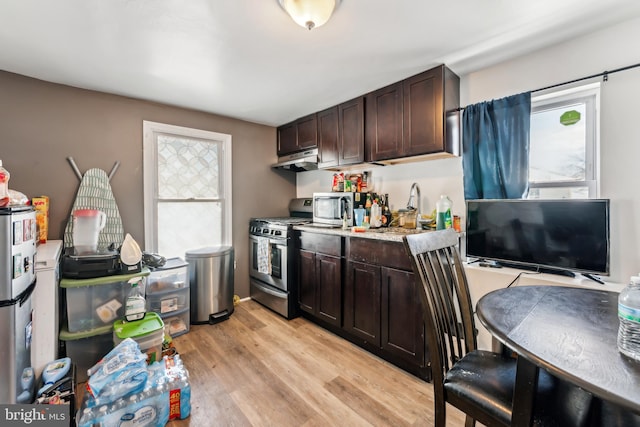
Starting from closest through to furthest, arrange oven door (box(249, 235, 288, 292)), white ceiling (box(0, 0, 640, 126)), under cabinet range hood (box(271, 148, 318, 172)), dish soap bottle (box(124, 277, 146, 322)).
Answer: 1. white ceiling (box(0, 0, 640, 126))
2. dish soap bottle (box(124, 277, 146, 322))
3. oven door (box(249, 235, 288, 292))
4. under cabinet range hood (box(271, 148, 318, 172))

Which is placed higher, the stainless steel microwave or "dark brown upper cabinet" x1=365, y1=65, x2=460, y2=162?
"dark brown upper cabinet" x1=365, y1=65, x2=460, y2=162

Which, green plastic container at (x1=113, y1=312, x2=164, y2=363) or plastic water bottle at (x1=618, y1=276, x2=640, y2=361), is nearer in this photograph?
plastic water bottle at (x1=618, y1=276, x2=640, y2=361)

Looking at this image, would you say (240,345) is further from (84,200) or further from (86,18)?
(86,18)

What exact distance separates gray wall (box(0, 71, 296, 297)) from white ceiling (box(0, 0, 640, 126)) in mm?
156

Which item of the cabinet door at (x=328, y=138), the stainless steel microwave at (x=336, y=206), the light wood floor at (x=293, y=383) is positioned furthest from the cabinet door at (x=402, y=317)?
the cabinet door at (x=328, y=138)

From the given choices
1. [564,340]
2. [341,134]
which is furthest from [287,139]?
[564,340]

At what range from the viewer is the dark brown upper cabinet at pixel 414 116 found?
2174mm

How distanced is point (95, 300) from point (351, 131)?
2715 millimetres

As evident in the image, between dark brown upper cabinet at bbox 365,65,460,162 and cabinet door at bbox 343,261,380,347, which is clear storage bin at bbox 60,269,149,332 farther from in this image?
dark brown upper cabinet at bbox 365,65,460,162

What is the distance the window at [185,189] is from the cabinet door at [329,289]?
142 cm

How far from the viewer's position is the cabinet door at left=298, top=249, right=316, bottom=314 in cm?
279

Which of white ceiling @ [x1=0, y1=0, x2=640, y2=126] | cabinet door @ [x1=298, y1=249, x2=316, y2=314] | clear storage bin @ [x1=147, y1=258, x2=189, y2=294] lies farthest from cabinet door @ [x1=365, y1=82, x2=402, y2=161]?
clear storage bin @ [x1=147, y1=258, x2=189, y2=294]

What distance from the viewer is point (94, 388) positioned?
140cm

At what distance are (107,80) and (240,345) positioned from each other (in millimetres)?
2660
